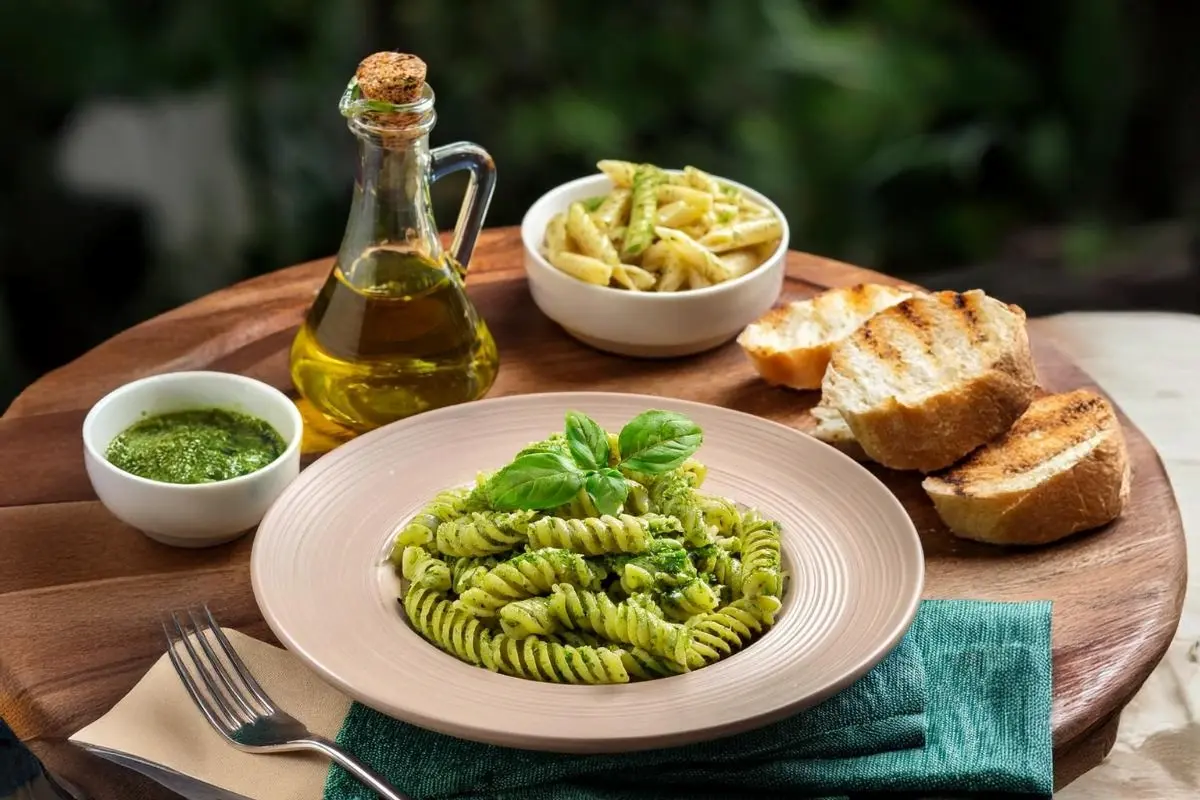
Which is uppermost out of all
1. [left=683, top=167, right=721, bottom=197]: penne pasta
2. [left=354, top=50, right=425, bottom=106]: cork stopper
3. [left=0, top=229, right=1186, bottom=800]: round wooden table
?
[left=354, top=50, right=425, bottom=106]: cork stopper

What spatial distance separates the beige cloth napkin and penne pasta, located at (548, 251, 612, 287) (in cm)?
104

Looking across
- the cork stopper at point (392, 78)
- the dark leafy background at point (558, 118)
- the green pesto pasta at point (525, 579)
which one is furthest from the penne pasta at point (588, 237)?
the dark leafy background at point (558, 118)

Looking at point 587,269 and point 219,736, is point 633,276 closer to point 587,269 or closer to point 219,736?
point 587,269

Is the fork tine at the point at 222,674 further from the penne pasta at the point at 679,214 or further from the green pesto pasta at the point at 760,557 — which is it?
the penne pasta at the point at 679,214

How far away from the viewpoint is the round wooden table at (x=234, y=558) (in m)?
1.99

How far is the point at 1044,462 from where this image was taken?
7.97 feet

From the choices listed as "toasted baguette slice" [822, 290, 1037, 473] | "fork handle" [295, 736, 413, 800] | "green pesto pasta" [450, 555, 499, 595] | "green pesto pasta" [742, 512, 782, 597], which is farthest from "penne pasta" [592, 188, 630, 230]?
"fork handle" [295, 736, 413, 800]

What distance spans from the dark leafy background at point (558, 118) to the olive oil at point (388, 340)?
2.22 m

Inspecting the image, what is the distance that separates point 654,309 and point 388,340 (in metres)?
0.53

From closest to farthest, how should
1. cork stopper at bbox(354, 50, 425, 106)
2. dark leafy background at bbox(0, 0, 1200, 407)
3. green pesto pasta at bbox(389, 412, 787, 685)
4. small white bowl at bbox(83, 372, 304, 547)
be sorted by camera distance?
Result: green pesto pasta at bbox(389, 412, 787, 685), small white bowl at bbox(83, 372, 304, 547), cork stopper at bbox(354, 50, 425, 106), dark leafy background at bbox(0, 0, 1200, 407)

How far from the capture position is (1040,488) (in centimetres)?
228

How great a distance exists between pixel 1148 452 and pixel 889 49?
2.72 m

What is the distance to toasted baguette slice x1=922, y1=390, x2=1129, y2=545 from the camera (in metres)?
2.29

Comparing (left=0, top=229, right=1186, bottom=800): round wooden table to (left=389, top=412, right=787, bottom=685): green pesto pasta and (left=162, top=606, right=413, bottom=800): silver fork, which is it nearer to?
(left=162, top=606, right=413, bottom=800): silver fork
